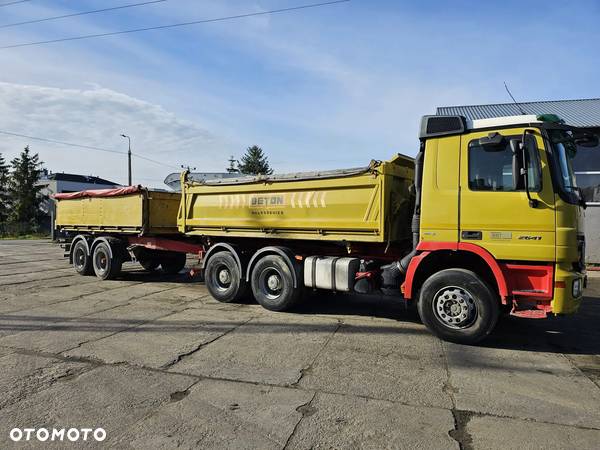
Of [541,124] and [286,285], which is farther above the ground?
[541,124]

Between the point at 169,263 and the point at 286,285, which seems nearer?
the point at 286,285

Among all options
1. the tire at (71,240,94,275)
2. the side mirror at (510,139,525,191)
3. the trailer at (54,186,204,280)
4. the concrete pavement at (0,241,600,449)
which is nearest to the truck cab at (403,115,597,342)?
the side mirror at (510,139,525,191)

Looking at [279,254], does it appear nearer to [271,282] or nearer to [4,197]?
[271,282]

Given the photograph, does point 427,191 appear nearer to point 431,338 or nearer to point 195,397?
point 431,338

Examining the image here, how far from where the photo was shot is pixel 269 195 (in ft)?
26.7

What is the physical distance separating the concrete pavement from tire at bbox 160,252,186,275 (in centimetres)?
460

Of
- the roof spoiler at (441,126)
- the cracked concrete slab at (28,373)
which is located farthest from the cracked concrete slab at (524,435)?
the cracked concrete slab at (28,373)

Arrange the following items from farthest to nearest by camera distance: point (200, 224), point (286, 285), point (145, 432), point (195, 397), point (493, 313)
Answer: point (200, 224)
point (286, 285)
point (493, 313)
point (195, 397)
point (145, 432)

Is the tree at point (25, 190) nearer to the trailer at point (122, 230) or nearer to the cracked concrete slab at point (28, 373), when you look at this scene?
the trailer at point (122, 230)

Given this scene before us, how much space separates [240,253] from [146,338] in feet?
9.13

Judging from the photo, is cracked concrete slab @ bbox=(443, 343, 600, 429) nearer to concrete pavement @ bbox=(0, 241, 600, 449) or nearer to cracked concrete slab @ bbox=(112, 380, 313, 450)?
concrete pavement @ bbox=(0, 241, 600, 449)

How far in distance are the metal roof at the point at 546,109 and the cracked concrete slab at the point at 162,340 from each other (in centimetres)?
1332

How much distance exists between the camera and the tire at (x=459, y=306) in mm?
5715

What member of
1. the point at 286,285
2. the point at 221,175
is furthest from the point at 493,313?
the point at 221,175
